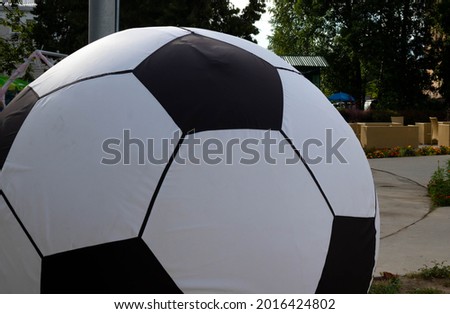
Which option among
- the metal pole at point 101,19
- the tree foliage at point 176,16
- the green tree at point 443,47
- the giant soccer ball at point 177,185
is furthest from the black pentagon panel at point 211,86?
the green tree at point 443,47

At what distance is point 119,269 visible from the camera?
91.6 inches

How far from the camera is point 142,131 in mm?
2391

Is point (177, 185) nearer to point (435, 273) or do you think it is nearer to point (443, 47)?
point (435, 273)

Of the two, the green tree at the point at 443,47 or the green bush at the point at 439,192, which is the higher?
the green tree at the point at 443,47

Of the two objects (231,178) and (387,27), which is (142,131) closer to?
(231,178)

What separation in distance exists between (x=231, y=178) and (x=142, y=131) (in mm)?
410

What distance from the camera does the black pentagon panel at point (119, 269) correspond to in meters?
2.31

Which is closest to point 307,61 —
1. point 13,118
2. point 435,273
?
point 435,273

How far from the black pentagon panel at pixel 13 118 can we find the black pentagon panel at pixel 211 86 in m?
0.59

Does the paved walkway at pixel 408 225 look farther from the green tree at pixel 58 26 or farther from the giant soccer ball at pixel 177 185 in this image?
the green tree at pixel 58 26

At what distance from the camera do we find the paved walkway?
581 centimetres

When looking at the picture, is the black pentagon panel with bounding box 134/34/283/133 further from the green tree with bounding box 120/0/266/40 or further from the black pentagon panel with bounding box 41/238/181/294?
the green tree with bounding box 120/0/266/40
